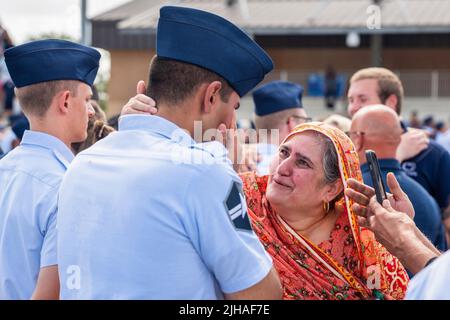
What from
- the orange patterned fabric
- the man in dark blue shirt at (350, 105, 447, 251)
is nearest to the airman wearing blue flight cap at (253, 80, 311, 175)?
the man in dark blue shirt at (350, 105, 447, 251)

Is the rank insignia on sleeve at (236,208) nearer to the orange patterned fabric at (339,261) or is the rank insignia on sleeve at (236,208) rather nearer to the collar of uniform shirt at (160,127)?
the collar of uniform shirt at (160,127)

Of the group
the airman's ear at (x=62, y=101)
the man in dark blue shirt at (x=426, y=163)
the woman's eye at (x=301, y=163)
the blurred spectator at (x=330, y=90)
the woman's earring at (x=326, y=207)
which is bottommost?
the blurred spectator at (x=330, y=90)

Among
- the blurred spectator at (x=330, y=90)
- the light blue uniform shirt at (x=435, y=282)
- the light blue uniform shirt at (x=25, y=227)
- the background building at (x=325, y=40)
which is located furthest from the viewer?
the background building at (x=325, y=40)

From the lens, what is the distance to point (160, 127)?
2365 mm

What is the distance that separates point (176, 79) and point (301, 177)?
43.4 inches

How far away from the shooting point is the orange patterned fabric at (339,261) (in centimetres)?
306

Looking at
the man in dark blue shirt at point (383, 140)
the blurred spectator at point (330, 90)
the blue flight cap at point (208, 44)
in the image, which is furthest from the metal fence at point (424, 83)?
the blue flight cap at point (208, 44)

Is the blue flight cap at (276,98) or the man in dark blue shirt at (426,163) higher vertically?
the blue flight cap at (276,98)

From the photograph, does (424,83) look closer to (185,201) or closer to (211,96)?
(211,96)

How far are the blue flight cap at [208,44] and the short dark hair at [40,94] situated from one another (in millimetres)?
971

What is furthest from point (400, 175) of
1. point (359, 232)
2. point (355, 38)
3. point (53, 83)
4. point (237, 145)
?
point (355, 38)

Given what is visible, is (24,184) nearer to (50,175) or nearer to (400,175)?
(50,175)
